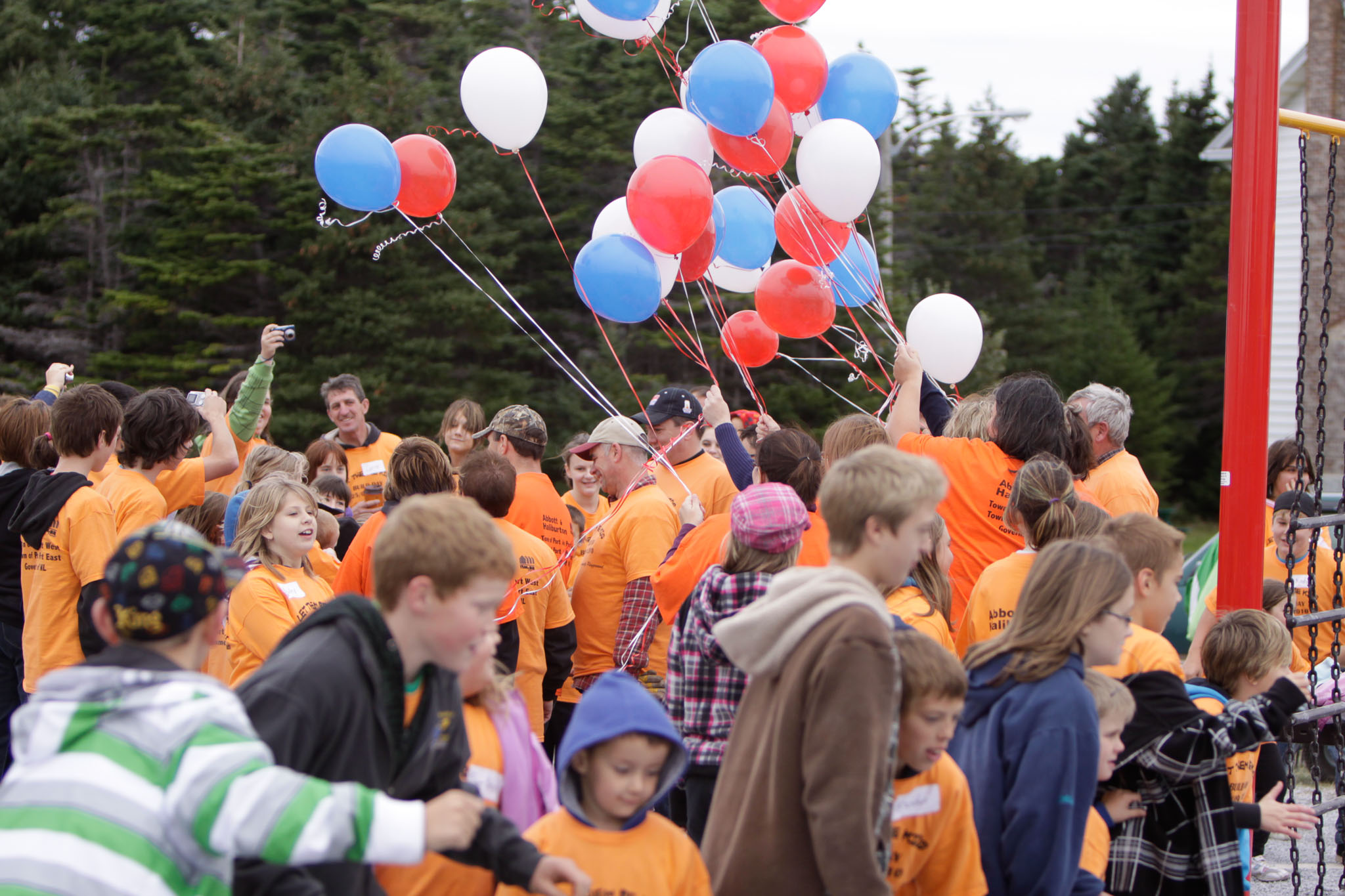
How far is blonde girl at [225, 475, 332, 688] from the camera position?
139 inches

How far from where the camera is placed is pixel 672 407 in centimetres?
479

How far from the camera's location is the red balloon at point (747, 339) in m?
5.63

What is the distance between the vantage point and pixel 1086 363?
28.6 meters

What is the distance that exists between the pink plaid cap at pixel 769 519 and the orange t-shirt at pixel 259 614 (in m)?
1.45

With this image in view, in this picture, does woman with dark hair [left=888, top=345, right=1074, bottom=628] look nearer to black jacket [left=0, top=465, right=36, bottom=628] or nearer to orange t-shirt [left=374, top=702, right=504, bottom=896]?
orange t-shirt [left=374, top=702, right=504, bottom=896]

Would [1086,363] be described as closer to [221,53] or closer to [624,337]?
[624,337]

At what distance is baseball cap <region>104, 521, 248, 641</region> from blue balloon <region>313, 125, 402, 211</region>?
3.27 metres

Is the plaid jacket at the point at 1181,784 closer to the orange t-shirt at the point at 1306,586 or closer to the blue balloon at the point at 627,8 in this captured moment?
the orange t-shirt at the point at 1306,586

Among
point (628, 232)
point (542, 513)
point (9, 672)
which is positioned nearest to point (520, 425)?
point (542, 513)

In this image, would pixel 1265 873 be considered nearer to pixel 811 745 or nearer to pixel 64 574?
pixel 811 745

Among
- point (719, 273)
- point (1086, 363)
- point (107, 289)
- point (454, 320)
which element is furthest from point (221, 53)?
point (1086, 363)

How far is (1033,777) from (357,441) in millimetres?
5036

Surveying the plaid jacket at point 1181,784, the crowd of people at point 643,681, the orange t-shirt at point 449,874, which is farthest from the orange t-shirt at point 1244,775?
the orange t-shirt at point 449,874

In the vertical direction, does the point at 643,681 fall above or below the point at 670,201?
below
